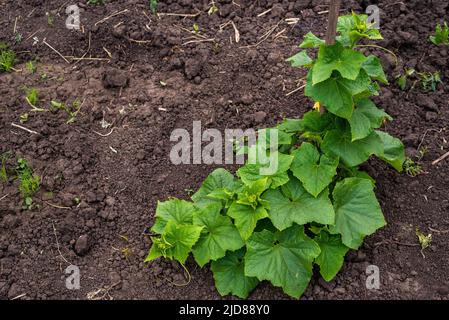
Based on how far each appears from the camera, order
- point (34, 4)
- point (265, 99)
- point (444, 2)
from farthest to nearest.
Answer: point (34, 4), point (444, 2), point (265, 99)

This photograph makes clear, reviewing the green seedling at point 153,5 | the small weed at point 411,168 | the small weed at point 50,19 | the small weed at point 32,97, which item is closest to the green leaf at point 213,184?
the small weed at point 411,168

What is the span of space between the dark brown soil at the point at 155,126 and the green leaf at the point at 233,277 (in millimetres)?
100

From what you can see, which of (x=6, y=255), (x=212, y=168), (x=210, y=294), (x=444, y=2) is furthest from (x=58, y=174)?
(x=444, y=2)

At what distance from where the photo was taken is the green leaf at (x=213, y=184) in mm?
3986

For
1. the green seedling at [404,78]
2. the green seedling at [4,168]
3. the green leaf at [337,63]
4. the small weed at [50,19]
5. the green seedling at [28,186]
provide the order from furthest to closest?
the small weed at [50,19], the green seedling at [404,78], the green seedling at [4,168], the green seedling at [28,186], the green leaf at [337,63]

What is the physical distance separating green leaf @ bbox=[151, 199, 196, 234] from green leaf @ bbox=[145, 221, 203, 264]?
104mm

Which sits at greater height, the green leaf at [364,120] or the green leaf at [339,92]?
the green leaf at [339,92]

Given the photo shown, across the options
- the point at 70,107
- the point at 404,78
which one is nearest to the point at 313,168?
the point at 404,78

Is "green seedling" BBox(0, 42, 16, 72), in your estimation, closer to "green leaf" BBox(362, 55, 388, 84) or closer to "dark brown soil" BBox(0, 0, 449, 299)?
"dark brown soil" BBox(0, 0, 449, 299)

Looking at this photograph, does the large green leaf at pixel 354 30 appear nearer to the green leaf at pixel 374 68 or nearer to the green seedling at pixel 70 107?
the green leaf at pixel 374 68

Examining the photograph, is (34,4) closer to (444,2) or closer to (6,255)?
(6,255)

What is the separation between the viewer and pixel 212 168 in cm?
437

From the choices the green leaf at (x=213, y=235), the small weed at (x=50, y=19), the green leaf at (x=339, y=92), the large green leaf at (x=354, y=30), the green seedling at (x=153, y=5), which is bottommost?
the green leaf at (x=213, y=235)

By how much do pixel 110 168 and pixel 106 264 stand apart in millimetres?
738
